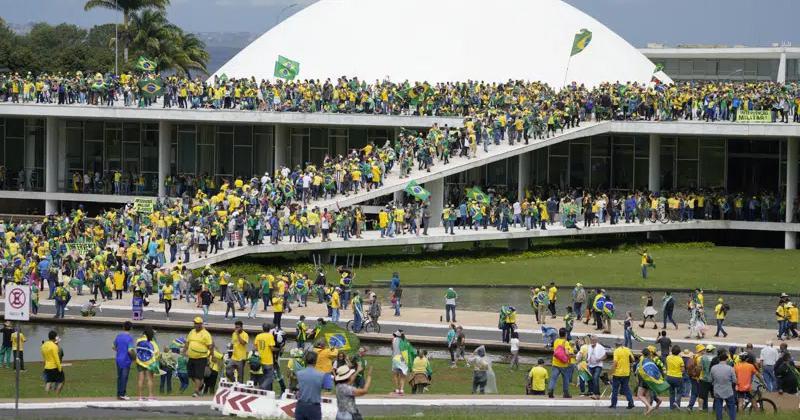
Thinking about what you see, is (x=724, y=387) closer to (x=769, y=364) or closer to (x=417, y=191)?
(x=769, y=364)

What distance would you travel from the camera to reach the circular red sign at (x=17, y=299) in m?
22.3

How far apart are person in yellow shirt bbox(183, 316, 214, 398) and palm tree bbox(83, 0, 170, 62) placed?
5811 centimetres

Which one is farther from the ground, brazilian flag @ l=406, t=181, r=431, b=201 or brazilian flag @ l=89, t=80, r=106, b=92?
brazilian flag @ l=89, t=80, r=106, b=92

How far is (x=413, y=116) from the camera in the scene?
56.6 m

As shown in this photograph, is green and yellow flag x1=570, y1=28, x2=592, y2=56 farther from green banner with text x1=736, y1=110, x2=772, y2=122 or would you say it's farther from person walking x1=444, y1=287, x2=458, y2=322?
person walking x1=444, y1=287, x2=458, y2=322

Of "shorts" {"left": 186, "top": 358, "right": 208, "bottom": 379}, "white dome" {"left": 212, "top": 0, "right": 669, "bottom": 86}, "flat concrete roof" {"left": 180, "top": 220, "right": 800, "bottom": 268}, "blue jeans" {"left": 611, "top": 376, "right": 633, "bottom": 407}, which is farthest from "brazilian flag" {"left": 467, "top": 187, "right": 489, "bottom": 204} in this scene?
"shorts" {"left": 186, "top": 358, "right": 208, "bottom": 379}

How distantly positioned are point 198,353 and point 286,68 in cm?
3792

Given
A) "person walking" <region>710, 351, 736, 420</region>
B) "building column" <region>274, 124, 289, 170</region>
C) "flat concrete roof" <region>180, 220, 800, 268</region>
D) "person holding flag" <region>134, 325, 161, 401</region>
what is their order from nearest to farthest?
1. "person walking" <region>710, 351, 736, 420</region>
2. "person holding flag" <region>134, 325, 161, 401</region>
3. "flat concrete roof" <region>180, 220, 800, 268</region>
4. "building column" <region>274, 124, 289, 170</region>

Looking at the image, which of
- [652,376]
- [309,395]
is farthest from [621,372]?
[309,395]

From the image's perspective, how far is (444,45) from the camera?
6662 centimetres

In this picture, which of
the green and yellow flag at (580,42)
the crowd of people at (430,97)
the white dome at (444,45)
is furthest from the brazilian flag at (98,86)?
the green and yellow flag at (580,42)

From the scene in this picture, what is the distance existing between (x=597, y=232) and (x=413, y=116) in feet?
28.2

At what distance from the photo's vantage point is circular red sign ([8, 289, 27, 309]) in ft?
73.1

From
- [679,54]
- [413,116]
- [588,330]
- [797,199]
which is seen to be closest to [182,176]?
[413,116]
